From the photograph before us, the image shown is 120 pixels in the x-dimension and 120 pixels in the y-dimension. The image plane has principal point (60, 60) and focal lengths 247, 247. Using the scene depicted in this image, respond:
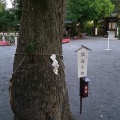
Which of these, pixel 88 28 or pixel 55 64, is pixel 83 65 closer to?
pixel 55 64

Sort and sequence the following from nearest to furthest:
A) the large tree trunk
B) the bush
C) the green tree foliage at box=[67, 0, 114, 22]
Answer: the large tree trunk < the green tree foliage at box=[67, 0, 114, 22] < the bush

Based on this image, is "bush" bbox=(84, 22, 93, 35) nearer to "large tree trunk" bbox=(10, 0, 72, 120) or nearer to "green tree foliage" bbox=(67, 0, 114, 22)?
"green tree foliage" bbox=(67, 0, 114, 22)

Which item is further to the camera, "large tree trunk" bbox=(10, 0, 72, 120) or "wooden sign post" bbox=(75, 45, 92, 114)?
"wooden sign post" bbox=(75, 45, 92, 114)

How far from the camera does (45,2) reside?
113 inches

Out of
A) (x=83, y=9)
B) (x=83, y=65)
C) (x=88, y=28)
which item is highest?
(x=83, y=9)

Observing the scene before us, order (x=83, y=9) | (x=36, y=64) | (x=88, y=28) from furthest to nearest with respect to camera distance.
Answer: (x=88, y=28) < (x=83, y=9) < (x=36, y=64)

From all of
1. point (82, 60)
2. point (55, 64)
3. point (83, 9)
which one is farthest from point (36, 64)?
point (83, 9)

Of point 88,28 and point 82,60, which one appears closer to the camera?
point 82,60

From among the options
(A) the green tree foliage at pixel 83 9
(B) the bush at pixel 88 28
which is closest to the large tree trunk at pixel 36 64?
(A) the green tree foliage at pixel 83 9

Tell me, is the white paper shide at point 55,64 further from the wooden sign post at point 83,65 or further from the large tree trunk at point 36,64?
the wooden sign post at point 83,65

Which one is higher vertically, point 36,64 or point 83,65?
point 36,64

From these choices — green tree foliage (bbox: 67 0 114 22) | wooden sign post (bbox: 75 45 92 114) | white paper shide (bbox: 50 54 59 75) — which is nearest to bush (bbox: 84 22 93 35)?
green tree foliage (bbox: 67 0 114 22)

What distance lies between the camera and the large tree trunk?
288 centimetres

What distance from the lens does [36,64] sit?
289cm
